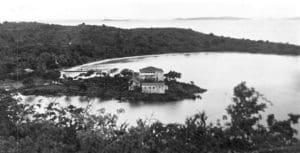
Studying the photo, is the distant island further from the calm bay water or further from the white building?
the white building

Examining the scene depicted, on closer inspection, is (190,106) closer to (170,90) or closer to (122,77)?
(170,90)

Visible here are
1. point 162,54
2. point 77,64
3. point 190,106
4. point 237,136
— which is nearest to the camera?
point 237,136

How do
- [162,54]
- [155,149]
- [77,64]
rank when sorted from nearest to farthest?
[155,149] → [77,64] → [162,54]

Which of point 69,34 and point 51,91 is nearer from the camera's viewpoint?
→ point 51,91

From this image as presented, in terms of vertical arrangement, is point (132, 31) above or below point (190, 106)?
above

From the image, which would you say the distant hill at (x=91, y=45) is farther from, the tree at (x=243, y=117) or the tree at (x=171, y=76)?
the tree at (x=243, y=117)

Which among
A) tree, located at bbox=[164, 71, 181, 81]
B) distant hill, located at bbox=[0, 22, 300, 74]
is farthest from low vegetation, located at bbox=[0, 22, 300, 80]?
tree, located at bbox=[164, 71, 181, 81]

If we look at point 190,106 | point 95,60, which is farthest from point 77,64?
point 190,106
